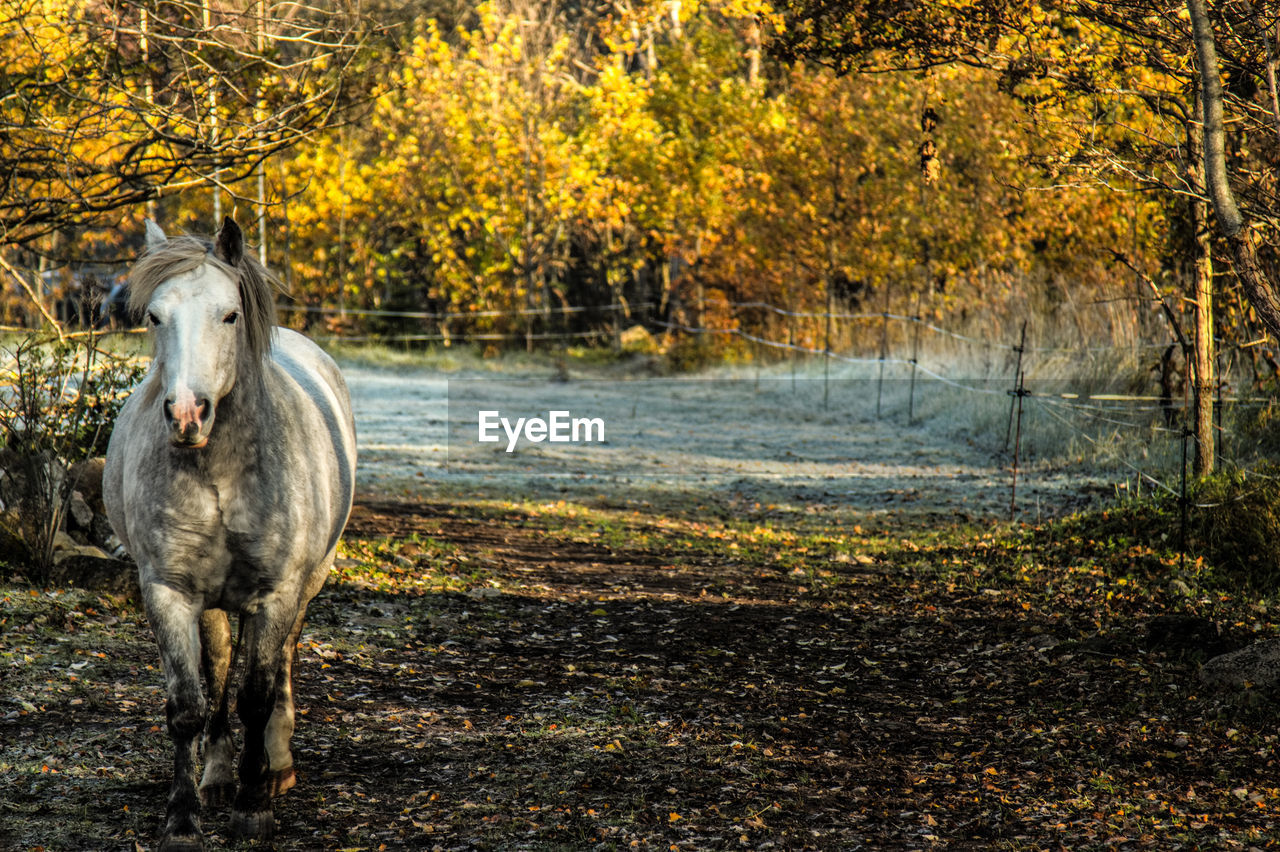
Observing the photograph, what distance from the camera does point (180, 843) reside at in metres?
3.85

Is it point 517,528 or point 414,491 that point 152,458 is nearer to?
point 517,528

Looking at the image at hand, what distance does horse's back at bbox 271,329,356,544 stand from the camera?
491cm

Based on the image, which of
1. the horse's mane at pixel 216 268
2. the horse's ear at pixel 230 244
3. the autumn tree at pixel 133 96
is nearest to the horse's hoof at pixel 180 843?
the horse's mane at pixel 216 268

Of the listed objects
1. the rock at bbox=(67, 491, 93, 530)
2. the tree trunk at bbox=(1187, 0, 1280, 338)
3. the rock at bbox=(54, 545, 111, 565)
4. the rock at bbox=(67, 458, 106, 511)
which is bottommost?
the rock at bbox=(54, 545, 111, 565)

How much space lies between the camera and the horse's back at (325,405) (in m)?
4.91

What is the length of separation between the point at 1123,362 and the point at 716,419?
22.5ft

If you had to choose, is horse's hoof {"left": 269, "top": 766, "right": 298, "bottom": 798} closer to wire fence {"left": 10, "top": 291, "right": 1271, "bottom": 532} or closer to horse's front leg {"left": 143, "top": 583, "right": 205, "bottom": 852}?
horse's front leg {"left": 143, "top": 583, "right": 205, "bottom": 852}

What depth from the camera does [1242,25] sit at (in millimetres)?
6684

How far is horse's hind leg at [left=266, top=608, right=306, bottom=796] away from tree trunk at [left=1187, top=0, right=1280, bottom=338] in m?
4.58

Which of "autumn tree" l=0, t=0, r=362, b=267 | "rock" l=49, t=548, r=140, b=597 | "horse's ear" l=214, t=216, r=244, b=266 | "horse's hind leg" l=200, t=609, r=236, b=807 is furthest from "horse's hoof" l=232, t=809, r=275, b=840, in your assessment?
"autumn tree" l=0, t=0, r=362, b=267

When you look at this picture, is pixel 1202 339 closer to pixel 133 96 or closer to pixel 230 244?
pixel 230 244

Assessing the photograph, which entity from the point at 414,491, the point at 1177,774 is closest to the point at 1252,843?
the point at 1177,774

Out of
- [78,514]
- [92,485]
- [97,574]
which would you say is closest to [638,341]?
[92,485]

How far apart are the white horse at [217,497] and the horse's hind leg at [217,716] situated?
14 mm
